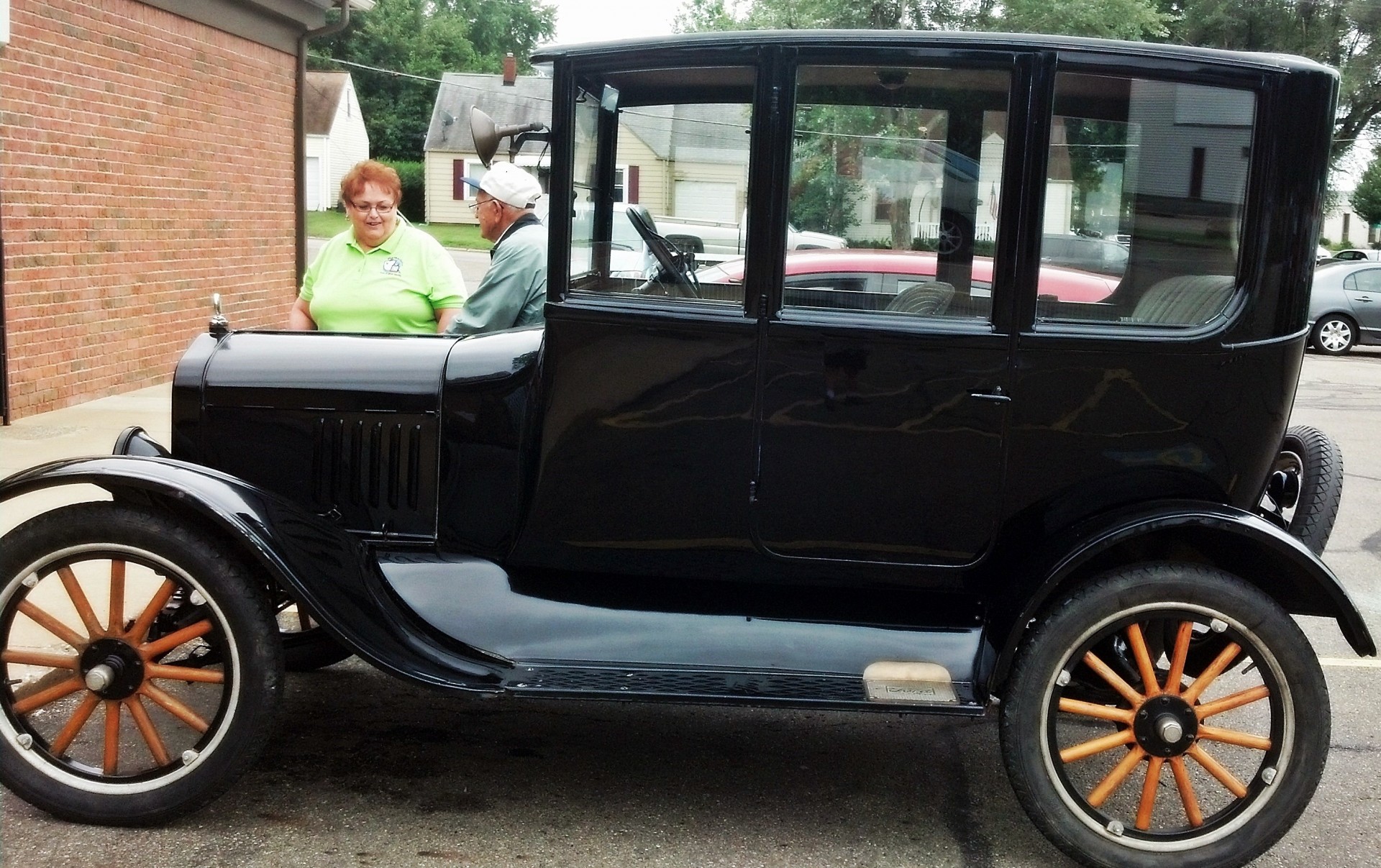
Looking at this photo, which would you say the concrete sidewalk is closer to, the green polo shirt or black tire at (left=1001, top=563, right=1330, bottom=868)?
the green polo shirt

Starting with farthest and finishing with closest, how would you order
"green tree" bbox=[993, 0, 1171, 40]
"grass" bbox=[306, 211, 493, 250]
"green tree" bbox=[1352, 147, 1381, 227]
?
"green tree" bbox=[1352, 147, 1381, 227]
"grass" bbox=[306, 211, 493, 250]
"green tree" bbox=[993, 0, 1171, 40]

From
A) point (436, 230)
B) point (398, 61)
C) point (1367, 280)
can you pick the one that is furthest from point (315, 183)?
point (1367, 280)

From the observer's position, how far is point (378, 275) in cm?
439

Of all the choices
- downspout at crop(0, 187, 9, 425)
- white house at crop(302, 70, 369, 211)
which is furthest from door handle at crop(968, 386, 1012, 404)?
white house at crop(302, 70, 369, 211)

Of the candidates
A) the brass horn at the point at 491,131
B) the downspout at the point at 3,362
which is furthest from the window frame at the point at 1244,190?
the downspout at the point at 3,362

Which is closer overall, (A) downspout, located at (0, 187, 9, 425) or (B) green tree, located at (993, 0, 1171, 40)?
(A) downspout, located at (0, 187, 9, 425)

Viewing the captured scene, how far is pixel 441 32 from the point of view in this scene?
62656 mm

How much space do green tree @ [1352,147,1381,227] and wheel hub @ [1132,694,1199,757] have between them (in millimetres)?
45563

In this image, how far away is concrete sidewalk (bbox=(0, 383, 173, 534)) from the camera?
6.04 meters

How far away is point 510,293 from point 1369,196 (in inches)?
1861

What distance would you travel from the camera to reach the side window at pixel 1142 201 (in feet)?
10.0

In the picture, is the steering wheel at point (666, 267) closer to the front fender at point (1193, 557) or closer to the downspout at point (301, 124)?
the front fender at point (1193, 557)

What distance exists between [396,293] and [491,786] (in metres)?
1.76

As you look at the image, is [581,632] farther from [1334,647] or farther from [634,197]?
[1334,647]
